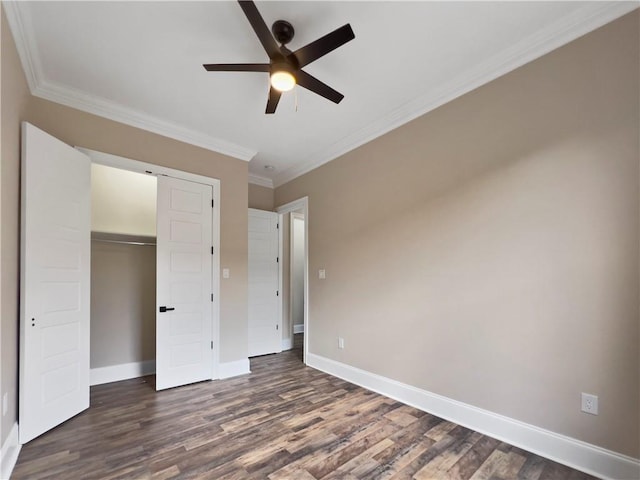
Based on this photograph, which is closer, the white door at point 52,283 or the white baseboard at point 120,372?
the white door at point 52,283

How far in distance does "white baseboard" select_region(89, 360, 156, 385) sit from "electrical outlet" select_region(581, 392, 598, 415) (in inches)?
170

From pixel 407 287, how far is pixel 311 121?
204 centimetres

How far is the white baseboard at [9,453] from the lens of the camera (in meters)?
1.79

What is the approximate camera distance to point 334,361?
12.3ft

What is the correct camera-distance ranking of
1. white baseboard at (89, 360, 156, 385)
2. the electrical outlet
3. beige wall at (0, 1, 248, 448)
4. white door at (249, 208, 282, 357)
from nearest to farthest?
the electrical outlet
beige wall at (0, 1, 248, 448)
white baseboard at (89, 360, 156, 385)
white door at (249, 208, 282, 357)

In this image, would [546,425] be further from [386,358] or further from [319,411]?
[319,411]

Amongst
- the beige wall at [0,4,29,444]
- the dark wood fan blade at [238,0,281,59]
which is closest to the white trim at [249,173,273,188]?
the beige wall at [0,4,29,444]

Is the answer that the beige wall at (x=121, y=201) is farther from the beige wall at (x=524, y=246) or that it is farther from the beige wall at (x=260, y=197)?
the beige wall at (x=524, y=246)

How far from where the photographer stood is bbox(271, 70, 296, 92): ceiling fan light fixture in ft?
6.45

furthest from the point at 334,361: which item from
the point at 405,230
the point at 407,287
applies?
the point at 405,230

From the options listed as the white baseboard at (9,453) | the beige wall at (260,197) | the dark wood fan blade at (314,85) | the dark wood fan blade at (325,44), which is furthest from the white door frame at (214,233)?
the dark wood fan blade at (325,44)

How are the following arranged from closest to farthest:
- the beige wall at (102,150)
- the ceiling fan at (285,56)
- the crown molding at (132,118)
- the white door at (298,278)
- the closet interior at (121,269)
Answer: the ceiling fan at (285,56) → the beige wall at (102,150) → the crown molding at (132,118) → the closet interior at (121,269) → the white door at (298,278)

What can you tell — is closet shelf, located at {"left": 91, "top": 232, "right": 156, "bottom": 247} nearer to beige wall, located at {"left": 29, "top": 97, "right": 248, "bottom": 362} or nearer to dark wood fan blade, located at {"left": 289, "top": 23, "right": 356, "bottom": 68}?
beige wall, located at {"left": 29, "top": 97, "right": 248, "bottom": 362}

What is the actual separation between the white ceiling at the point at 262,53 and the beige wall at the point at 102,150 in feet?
0.48
